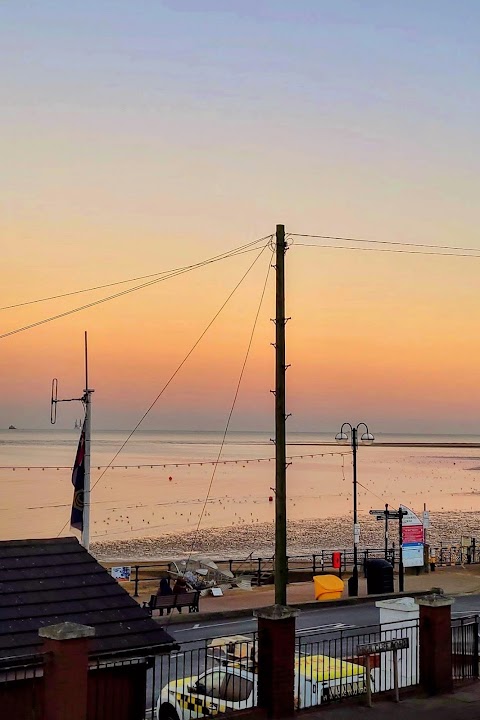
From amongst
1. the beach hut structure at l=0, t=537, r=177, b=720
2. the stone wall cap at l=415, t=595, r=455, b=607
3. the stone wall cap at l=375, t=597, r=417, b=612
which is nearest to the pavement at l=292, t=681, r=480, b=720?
the stone wall cap at l=415, t=595, r=455, b=607

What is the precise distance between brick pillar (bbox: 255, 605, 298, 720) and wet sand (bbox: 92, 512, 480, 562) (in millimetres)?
33809

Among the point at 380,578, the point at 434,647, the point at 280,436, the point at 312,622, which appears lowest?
the point at 312,622

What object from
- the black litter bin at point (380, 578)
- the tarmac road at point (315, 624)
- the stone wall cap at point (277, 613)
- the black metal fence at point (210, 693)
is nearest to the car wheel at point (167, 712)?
the black metal fence at point (210, 693)

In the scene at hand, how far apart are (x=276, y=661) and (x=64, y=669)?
4.16 meters

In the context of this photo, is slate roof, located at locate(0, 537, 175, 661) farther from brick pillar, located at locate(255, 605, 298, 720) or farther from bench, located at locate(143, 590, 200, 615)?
bench, located at locate(143, 590, 200, 615)

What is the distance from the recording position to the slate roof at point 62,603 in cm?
1230

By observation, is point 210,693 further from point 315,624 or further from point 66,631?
point 315,624

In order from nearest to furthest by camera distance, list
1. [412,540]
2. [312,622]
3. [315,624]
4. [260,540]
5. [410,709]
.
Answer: [410,709], [315,624], [312,622], [412,540], [260,540]

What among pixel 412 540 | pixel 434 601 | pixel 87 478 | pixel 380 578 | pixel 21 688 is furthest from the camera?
pixel 412 540

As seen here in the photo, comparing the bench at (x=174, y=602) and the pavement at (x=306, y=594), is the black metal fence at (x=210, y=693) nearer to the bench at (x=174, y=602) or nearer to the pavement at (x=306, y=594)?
the pavement at (x=306, y=594)

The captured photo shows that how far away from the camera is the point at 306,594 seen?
108 ft

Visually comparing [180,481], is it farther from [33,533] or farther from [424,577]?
[424,577]

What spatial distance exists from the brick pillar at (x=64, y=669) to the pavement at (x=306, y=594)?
1440 centimetres

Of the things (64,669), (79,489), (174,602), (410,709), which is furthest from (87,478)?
(64,669)
